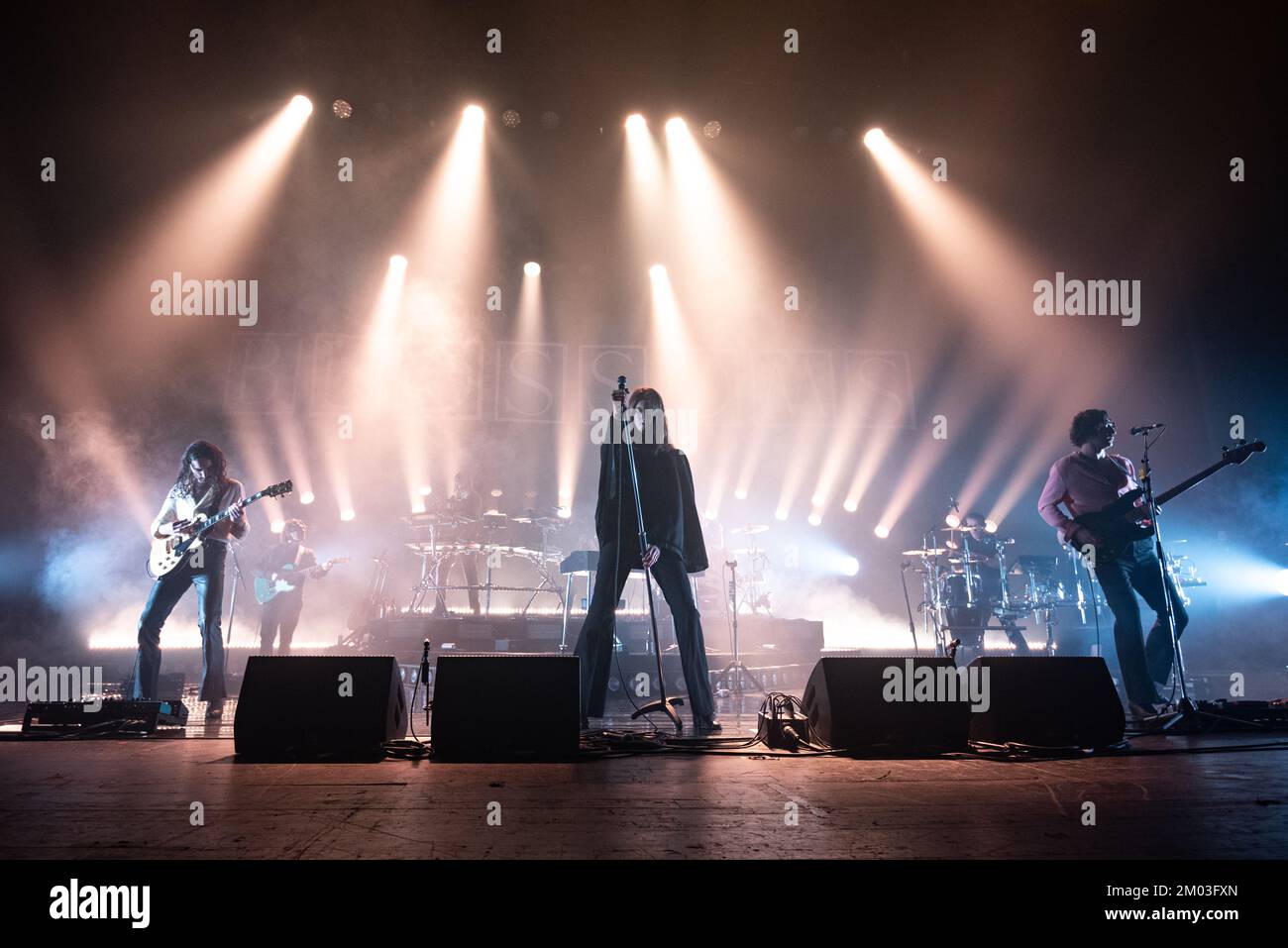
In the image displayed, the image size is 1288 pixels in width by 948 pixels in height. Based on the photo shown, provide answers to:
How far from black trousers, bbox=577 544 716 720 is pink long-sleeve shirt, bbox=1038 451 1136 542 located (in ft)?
9.43

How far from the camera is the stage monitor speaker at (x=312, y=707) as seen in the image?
3070 millimetres

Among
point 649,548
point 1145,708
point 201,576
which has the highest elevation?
point 649,548

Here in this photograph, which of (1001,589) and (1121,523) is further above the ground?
(1121,523)

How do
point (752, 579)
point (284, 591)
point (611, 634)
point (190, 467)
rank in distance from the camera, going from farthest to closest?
point (752, 579), point (284, 591), point (190, 467), point (611, 634)

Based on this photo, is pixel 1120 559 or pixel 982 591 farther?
pixel 982 591

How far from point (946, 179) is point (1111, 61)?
7.64 feet

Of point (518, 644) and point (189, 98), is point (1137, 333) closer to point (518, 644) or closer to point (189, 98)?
point (518, 644)

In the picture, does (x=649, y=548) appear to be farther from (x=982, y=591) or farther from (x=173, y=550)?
(x=982, y=591)

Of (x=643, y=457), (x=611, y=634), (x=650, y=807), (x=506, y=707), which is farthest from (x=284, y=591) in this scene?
(x=650, y=807)

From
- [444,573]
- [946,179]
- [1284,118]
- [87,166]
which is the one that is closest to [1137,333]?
[1284,118]

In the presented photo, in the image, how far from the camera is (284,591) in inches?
384

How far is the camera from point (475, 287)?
11.7m

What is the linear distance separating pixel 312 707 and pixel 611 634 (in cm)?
182

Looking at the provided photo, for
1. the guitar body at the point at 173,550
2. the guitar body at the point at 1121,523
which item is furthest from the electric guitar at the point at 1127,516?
the guitar body at the point at 173,550
